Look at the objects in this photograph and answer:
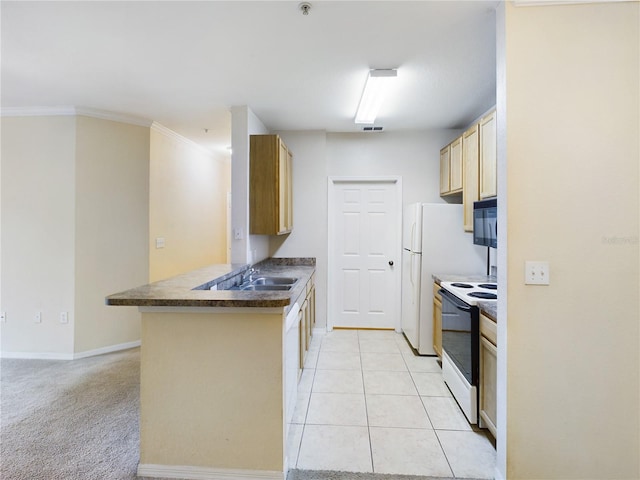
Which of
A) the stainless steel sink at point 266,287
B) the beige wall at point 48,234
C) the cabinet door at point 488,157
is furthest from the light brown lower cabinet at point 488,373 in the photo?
the beige wall at point 48,234

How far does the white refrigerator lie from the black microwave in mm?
566

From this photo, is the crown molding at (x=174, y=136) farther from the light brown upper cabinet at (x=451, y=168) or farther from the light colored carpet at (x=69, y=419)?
the light brown upper cabinet at (x=451, y=168)

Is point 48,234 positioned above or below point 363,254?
above

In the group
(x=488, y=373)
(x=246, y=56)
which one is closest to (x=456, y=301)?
(x=488, y=373)

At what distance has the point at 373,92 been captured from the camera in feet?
8.93

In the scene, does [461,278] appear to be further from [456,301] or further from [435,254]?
[456,301]

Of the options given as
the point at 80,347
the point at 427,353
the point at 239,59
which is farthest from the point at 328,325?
the point at 239,59

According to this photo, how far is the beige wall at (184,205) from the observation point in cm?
379

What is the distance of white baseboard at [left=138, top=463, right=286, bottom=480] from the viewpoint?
167 cm

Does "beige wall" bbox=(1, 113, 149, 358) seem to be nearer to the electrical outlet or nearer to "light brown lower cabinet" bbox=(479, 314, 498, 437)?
"light brown lower cabinet" bbox=(479, 314, 498, 437)

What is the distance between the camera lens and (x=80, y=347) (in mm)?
3281

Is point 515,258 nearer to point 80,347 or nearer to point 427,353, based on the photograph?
point 427,353

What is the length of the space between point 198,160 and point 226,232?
142cm

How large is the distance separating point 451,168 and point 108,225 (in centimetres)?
384
